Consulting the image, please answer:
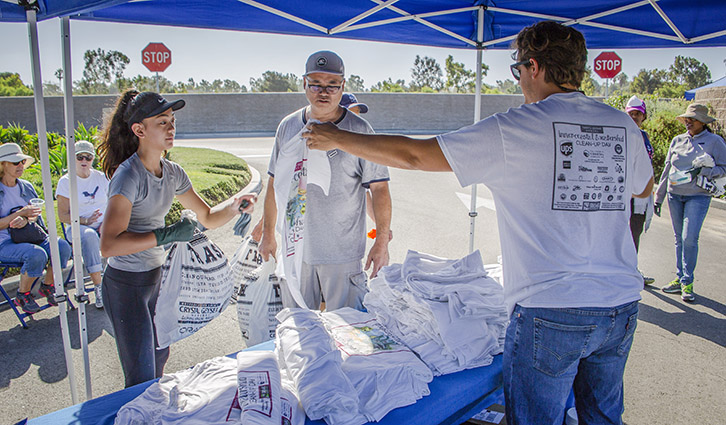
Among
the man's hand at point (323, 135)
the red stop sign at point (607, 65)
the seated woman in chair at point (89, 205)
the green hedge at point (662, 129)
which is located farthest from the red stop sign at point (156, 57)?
the man's hand at point (323, 135)

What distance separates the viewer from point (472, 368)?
232cm

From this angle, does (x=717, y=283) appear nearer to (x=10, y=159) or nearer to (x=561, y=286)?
(x=561, y=286)

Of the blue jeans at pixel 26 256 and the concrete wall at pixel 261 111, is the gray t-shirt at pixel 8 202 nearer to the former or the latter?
the blue jeans at pixel 26 256

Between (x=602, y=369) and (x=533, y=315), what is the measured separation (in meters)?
0.36

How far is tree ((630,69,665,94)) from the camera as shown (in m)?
55.4

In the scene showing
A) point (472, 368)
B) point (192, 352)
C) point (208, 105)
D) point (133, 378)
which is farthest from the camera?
point (208, 105)

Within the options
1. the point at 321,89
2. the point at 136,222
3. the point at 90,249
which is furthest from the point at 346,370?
the point at 90,249

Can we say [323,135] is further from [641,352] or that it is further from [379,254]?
[641,352]

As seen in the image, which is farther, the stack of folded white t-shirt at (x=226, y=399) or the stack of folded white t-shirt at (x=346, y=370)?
the stack of folded white t-shirt at (x=346, y=370)

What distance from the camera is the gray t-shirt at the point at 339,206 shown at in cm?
281

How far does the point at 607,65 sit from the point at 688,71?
44389 millimetres

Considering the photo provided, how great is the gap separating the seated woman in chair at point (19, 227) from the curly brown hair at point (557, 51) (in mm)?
4680

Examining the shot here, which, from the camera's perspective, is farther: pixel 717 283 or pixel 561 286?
pixel 717 283

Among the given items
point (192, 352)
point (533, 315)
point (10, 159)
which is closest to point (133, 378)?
point (192, 352)
